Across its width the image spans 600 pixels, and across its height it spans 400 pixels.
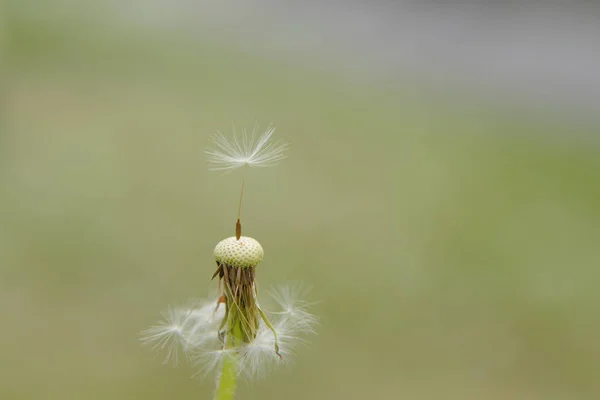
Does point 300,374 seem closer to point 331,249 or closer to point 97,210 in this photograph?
point 331,249

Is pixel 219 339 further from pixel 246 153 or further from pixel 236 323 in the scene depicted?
pixel 246 153

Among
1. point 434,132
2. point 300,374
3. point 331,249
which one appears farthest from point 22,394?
point 434,132

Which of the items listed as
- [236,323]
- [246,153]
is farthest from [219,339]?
[246,153]

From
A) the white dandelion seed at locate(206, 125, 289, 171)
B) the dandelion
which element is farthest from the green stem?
the white dandelion seed at locate(206, 125, 289, 171)

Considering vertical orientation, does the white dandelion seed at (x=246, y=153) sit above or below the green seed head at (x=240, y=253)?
above

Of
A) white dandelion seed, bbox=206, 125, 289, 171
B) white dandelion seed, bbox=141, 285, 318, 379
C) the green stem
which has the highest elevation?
white dandelion seed, bbox=206, 125, 289, 171

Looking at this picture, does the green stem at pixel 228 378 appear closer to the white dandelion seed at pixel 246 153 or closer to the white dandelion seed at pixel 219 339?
the white dandelion seed at pixel 219 339

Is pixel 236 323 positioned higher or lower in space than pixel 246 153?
lower


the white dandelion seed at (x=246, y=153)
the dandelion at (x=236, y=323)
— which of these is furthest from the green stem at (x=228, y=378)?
the white dandelion seed at (x=246, y=153)

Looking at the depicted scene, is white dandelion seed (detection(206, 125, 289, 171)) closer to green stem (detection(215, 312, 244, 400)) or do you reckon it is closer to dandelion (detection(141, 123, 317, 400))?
dandelion (detection(141, 123, 317, 400))

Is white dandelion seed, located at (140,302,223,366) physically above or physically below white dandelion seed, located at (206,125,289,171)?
below
